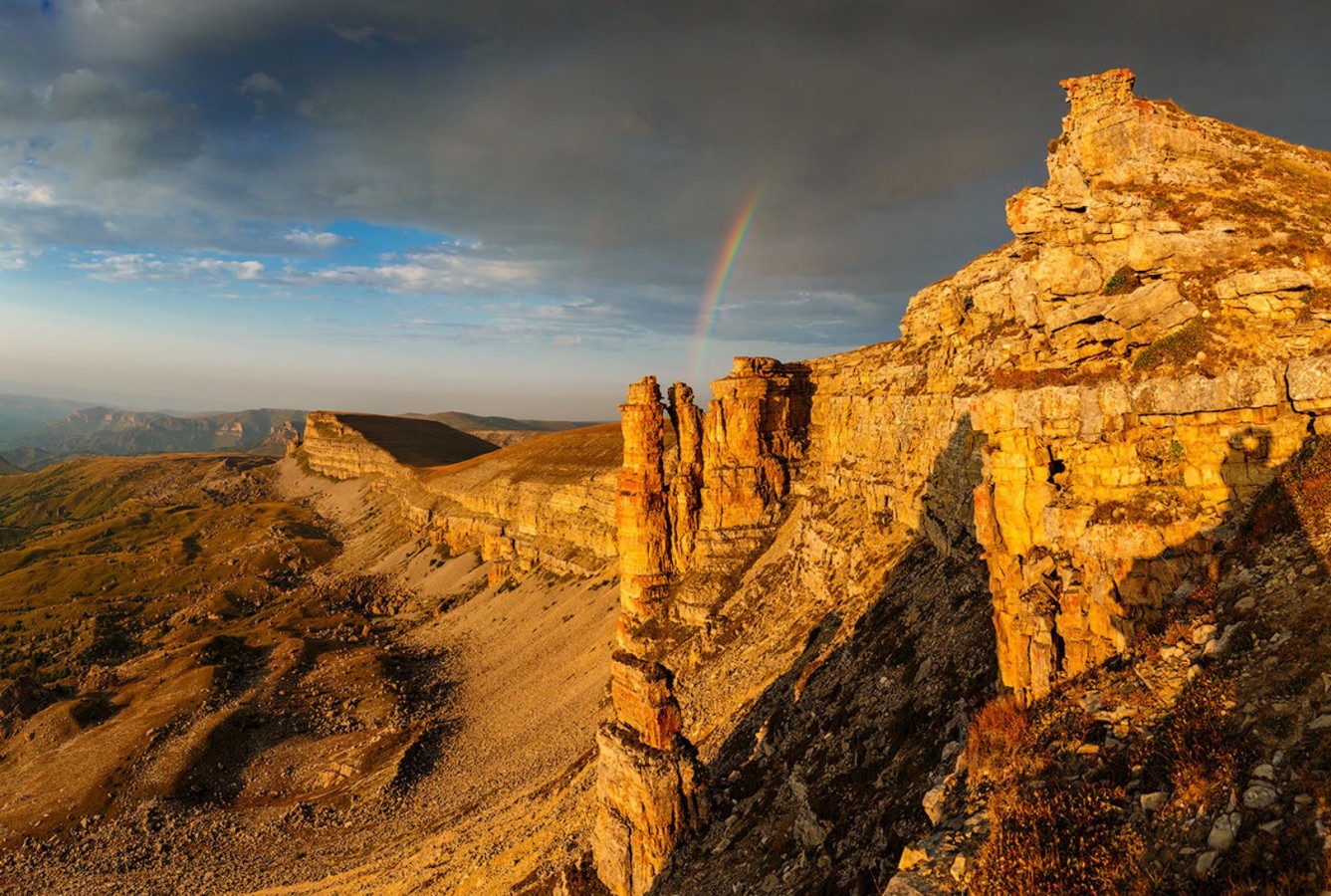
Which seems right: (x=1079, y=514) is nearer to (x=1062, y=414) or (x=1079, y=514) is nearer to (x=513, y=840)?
(x=1062, y=414)

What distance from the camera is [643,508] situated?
6178 cm

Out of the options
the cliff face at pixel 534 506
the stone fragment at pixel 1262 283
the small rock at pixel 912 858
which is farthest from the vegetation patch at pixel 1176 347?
the cliff face at pixel 534 506

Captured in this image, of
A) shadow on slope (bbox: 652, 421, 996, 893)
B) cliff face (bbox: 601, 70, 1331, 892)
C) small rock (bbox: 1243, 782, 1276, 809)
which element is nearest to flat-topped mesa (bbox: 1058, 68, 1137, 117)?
cliff face (bbox: 601, 70, 1331, 892)

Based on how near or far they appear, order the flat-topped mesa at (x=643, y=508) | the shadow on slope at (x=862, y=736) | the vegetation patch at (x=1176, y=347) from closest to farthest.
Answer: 1. the vegetation patch at (x=1176, y=347)
2. the shadow on slope at (x=862, y=736)
3. the flat-topped mesa at (x=643, y=508)

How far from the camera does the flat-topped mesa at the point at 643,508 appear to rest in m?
61.4

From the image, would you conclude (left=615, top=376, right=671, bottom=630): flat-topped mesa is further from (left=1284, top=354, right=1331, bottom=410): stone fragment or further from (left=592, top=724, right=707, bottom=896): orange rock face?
(left=1284, top=354, right=1331, bottom=410): stone fragment

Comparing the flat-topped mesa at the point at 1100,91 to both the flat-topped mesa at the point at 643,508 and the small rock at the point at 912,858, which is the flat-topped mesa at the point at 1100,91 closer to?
the small rock at the point at 912,858

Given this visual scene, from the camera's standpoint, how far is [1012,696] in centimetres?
1619

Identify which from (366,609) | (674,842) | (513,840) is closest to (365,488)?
(366,609)

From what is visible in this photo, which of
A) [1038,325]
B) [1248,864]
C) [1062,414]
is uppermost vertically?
[1038,325]

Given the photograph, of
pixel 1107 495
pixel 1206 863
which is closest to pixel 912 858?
pixel 1206 863

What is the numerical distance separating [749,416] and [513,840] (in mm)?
38581

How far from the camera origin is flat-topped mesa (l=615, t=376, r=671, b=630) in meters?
61.4

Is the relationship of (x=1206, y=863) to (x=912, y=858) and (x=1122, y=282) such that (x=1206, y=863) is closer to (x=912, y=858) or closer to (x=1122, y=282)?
(x=912, y=858)
